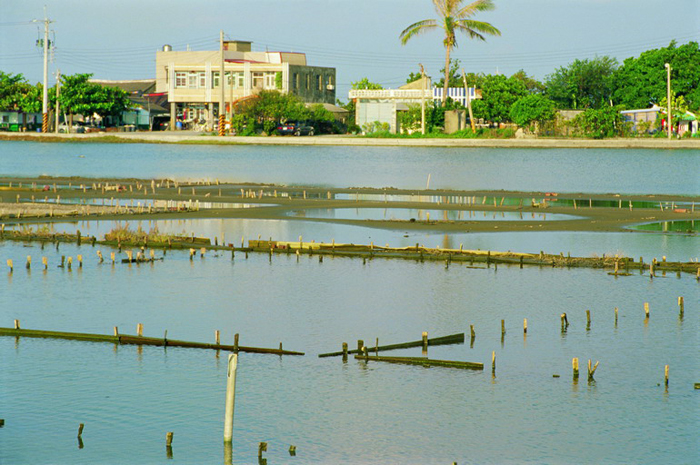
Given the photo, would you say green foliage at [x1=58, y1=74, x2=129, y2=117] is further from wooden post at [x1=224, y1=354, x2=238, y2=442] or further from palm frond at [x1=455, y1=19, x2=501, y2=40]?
wooden post at [x1=224, y1=354, x2=238, y2=442]

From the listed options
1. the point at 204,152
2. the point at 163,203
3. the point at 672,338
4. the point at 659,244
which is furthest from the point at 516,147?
the point at 672,338

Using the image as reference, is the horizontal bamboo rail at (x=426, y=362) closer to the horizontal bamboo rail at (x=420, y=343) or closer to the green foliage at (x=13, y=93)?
the horizontal bamboo rail at (x=420, y=343)

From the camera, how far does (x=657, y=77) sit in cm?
10869

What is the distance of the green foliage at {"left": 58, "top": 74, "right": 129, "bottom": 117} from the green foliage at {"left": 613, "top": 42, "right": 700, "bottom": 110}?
196 ft

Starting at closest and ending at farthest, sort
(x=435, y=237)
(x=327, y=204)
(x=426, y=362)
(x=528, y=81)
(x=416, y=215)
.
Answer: (x=426, y=362) < (x=435, y=237) < (x=416, y=215) < (x=327, y=204) < (x=528, y=81)

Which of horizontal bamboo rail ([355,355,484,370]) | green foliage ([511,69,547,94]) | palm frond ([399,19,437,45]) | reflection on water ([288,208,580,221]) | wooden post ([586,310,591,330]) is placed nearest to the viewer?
horizontal bamboo rail ([355,355,484,370])

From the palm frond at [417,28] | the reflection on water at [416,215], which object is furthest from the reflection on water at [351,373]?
the palm frond at [417,28]

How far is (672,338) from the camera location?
21.3 meters

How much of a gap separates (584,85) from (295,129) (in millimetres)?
33728

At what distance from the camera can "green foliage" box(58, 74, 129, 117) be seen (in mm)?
125312

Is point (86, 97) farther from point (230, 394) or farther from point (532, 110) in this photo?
point (230, 394)

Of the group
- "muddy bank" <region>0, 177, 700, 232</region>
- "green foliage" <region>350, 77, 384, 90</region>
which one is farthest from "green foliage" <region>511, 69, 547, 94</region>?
"muddy bank" <region>0, 177, 700, 232</region>

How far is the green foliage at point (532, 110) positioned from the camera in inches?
4205

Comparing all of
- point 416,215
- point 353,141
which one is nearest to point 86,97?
point 353,141
